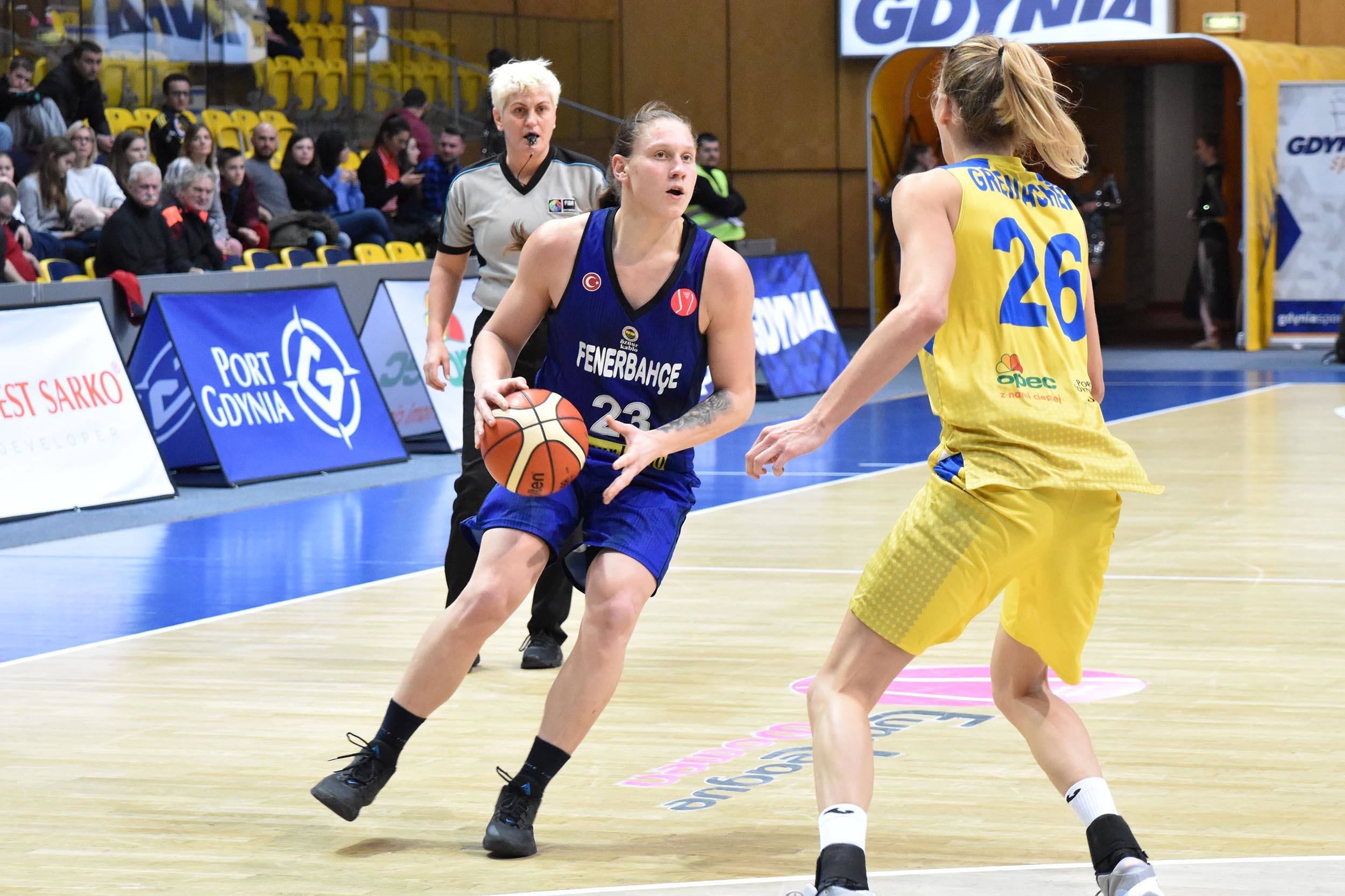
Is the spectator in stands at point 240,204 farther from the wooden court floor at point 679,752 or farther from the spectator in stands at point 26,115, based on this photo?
the wooden court floor at point 679,752

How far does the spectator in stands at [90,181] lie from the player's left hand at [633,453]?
29.7 feet

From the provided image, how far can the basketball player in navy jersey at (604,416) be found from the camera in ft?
13.9

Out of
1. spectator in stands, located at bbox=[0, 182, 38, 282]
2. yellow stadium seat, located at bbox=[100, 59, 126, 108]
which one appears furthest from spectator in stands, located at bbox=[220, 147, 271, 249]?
yellow stadium seat, located at bbox=[100, 59, 126, 108]

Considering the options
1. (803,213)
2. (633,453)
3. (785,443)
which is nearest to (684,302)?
(633,453)

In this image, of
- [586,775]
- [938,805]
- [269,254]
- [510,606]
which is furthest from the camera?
[269,254]

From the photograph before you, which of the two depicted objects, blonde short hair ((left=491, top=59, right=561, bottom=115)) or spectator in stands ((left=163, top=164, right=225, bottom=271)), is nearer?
blonde short hair ((left=491, top=59, right=561, bottom=115))

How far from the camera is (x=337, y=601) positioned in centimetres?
764

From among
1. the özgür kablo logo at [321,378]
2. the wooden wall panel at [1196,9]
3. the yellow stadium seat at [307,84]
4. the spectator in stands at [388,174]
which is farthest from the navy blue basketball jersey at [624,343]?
the wooden wall panel at [1196,9]

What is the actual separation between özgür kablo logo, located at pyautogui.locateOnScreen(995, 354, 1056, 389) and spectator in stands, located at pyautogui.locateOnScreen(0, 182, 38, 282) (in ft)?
28.2

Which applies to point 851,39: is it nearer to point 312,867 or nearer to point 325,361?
point 325,361

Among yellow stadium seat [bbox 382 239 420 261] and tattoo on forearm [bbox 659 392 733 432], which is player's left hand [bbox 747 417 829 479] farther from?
yellow stadium seat [bbox 382 239 420 261]

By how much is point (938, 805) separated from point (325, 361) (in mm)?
7658

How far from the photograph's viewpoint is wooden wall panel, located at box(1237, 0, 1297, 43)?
72.9 feet

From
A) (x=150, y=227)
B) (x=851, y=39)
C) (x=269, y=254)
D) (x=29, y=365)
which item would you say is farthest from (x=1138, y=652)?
A: (x=851, y=39)
